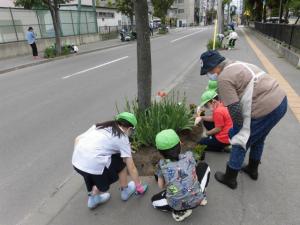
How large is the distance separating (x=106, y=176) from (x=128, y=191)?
1.25 feet

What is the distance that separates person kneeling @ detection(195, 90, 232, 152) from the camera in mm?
3795

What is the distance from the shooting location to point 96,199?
3059mm

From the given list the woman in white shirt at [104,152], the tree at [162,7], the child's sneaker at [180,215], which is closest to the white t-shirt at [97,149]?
the woman in white shirt at [104,152]

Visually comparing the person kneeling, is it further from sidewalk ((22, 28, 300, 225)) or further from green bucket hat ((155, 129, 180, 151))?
green bucket hat ((155, 129, 180, 151))

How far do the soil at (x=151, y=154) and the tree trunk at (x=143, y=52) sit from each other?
2.36 ft

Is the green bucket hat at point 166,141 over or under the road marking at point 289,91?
over

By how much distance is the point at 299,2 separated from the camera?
21.5 meters

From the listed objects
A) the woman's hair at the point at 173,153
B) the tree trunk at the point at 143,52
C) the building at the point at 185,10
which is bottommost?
the building at the point at 185,10

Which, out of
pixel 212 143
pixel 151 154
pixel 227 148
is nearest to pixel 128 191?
pixel 151 154

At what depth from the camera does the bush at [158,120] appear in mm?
3893

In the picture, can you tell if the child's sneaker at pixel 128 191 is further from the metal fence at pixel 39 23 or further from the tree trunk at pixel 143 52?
the metal fence at pixel 39 23

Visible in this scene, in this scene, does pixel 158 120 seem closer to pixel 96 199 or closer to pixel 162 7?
pixel 96 199

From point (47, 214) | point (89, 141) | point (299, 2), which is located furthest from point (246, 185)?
point (299, 2)

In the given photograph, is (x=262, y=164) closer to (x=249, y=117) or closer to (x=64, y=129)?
(x=249, y=117)
